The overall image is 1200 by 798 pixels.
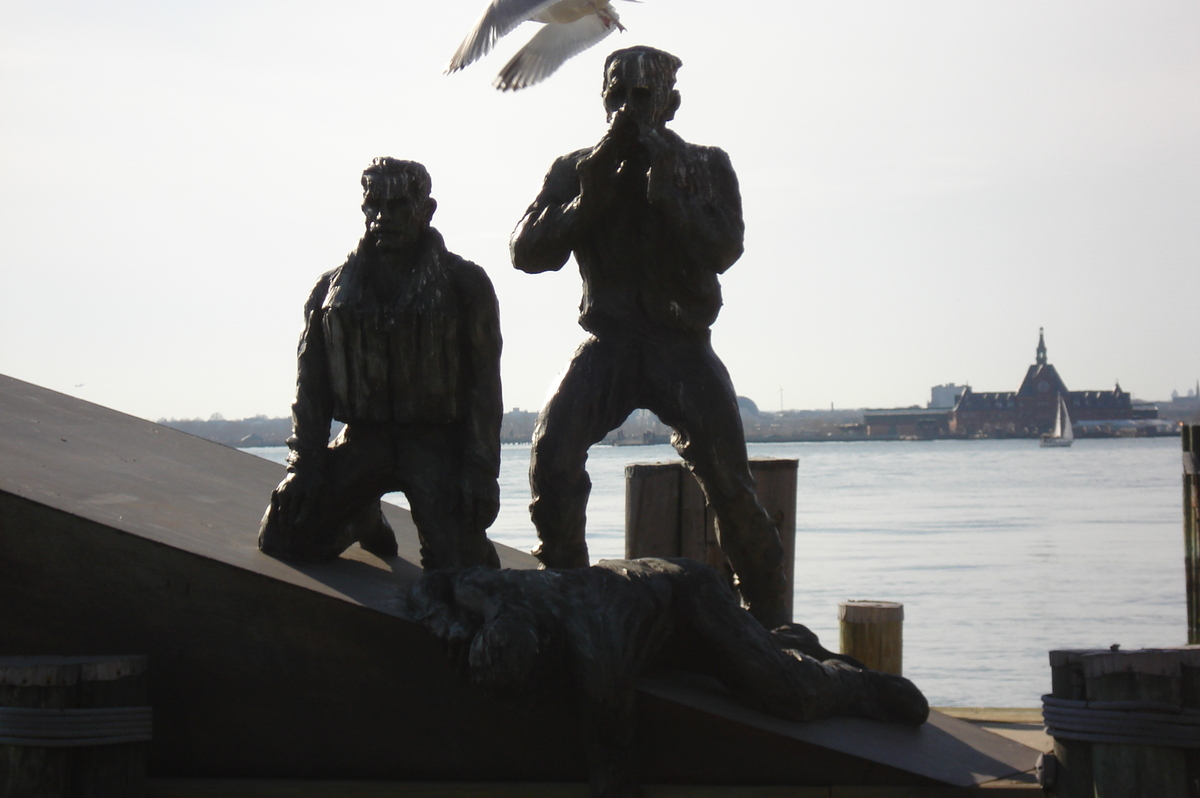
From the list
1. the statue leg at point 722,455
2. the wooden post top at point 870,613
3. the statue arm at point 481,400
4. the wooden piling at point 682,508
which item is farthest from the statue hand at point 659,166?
the wooden post top at point 870,613

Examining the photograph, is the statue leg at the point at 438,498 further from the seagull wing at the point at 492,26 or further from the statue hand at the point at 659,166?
the seagull wing at the point at 492,26

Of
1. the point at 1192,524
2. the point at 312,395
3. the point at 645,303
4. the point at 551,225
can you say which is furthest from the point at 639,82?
the point at 1192,524

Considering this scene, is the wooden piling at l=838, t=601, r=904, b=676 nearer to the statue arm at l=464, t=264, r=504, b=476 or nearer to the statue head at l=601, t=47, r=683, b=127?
the statue arm at l=464, t=264, r=504, b=476

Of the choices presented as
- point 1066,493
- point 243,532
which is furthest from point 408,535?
point 1066,493

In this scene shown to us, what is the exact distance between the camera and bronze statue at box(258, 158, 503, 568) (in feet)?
14.6

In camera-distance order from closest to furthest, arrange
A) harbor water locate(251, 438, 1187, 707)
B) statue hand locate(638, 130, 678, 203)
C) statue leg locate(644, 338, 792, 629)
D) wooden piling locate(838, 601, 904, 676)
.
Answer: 1. statue hand locate(638, 130, 678, 203)
2. statue leg locate(644, 338, 792, 629)
3. wooden piling locate(838, 601, 904, 676)
4. harbor water locate(251, 438, 1187, 707)

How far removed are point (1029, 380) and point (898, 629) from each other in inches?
2633

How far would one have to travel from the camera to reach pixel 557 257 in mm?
4836

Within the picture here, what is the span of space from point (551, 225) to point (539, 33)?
1.88 meters

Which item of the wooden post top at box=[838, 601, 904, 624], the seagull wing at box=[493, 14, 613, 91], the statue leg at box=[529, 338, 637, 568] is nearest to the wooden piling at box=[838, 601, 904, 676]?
the wooden post top at box=[838, 601, 904, 624]

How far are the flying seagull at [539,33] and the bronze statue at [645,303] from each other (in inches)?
43.4

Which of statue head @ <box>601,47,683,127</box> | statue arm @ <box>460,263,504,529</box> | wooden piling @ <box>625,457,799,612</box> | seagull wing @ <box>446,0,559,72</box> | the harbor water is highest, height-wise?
seagull wing @ <box>446,0,559,72</box>

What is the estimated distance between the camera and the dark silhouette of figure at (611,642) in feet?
12.4

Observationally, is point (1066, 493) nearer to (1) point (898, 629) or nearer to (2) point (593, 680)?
(1) point (898, 629)
